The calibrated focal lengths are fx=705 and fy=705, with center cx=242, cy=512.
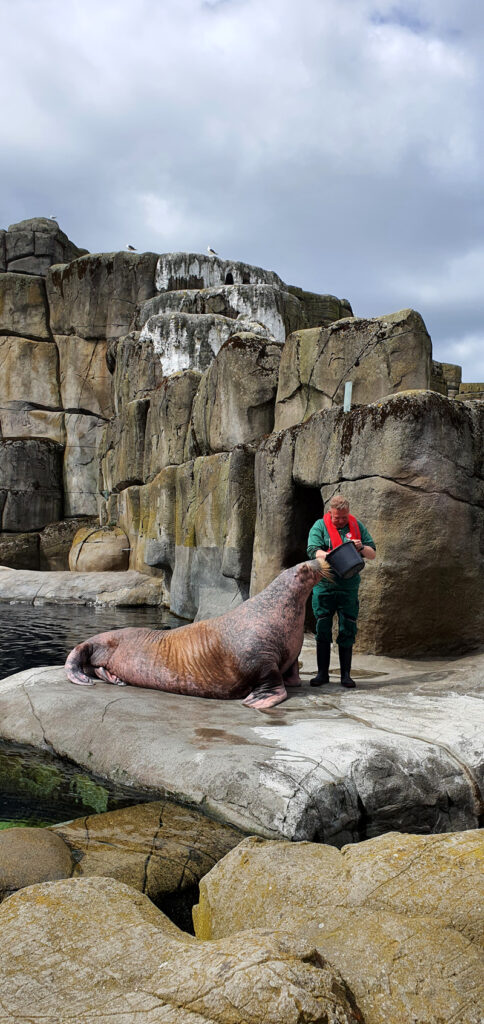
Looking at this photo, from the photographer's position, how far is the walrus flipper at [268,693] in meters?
4.57

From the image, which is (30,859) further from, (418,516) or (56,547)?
(56,547)

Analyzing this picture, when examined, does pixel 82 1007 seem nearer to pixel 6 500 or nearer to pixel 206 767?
pixel 206 767

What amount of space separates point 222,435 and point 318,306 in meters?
13.5

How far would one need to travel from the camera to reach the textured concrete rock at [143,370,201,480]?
1271cm

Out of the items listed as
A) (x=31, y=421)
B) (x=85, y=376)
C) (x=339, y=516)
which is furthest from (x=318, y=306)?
(x=339, y=516)

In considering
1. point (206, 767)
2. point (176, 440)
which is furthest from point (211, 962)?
point (176, 440)

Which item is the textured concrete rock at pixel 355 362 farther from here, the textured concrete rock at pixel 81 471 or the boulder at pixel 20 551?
the textured concrete rock at pixel 81 471

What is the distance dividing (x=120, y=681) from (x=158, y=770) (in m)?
1.87

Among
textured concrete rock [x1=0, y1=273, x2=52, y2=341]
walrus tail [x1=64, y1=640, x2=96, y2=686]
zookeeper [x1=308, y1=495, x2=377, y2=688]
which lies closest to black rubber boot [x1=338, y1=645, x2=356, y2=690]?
zookeeper [x1=308, y1=495, x2=377, y2=688]

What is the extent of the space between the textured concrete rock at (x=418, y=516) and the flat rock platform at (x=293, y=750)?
4.24 feet

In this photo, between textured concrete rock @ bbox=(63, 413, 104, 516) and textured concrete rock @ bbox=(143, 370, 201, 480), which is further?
textured concrete rock @ bbox=(63, 413, 104, 516)

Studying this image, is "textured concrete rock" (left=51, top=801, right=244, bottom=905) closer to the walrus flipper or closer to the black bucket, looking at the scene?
the walrus flipper

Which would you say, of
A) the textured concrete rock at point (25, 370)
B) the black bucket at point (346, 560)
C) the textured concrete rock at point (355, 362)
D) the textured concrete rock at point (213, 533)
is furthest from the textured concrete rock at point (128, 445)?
the black bucket at point (346, 560)

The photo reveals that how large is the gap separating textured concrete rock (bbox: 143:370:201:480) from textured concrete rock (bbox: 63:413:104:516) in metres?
7.70
